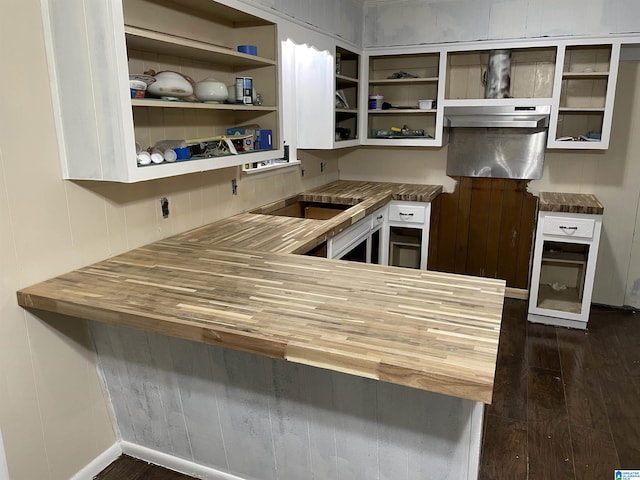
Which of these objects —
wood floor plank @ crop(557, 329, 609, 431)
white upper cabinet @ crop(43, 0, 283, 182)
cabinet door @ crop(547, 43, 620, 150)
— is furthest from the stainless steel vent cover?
white upper cabinet @ crop(43, 0, 283, 182)

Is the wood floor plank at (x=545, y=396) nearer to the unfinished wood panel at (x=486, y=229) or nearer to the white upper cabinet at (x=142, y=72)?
the unfinished wood panel at (x=486, y=229)

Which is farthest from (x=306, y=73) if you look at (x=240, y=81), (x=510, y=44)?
(x=510, y=44)

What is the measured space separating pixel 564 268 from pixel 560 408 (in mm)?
1720

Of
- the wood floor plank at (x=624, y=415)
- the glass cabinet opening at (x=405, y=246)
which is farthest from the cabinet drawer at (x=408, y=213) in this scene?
the wood floor plank at (x=624, y=415)

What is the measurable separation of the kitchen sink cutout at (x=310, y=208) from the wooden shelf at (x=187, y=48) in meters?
1.05

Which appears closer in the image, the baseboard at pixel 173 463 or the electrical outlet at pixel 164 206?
the baseboard at pixel 173 463

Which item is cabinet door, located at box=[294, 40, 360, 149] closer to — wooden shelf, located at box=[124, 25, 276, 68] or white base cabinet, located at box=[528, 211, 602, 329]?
wooden shelf, located at box=[124, 25, 276, 68]

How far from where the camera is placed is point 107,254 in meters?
1.92

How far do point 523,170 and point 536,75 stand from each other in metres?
0.71

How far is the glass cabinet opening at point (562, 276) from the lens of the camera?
3.55 m

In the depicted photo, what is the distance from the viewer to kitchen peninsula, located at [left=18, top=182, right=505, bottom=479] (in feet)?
4.06

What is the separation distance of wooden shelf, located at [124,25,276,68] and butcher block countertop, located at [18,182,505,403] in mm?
820

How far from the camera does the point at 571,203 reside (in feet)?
10.7

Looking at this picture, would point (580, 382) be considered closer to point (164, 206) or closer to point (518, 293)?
point (518, 293)
